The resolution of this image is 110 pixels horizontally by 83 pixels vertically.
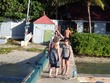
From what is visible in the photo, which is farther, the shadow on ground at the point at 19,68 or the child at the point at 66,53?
the shadow on ground at the point at 19,68

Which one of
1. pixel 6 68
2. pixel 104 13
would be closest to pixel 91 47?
pixel 6 68

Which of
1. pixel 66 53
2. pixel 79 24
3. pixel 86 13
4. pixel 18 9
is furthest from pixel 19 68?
pixel 86 13

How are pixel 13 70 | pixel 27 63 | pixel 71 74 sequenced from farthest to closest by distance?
pixel 27 63
pixel 13 70
pixel 71 74

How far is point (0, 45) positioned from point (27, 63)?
A: 718 centimetres

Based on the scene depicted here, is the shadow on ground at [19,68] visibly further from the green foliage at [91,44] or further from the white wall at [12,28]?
the white wall at [12,28]

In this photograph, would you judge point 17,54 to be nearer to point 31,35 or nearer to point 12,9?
point 31,35

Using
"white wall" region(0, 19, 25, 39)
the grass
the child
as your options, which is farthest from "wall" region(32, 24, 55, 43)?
the child

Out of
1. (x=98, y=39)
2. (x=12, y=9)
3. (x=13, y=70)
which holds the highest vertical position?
(x=12, y=9)


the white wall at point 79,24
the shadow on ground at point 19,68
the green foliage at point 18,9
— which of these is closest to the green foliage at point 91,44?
the shadow on ground at point 19,68

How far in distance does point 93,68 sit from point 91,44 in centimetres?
338

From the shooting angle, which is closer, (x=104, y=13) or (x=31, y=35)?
(x=31, y=35)

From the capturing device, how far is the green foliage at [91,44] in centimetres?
2948

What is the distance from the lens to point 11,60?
92.3 feet

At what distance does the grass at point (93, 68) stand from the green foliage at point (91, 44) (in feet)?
4.77
